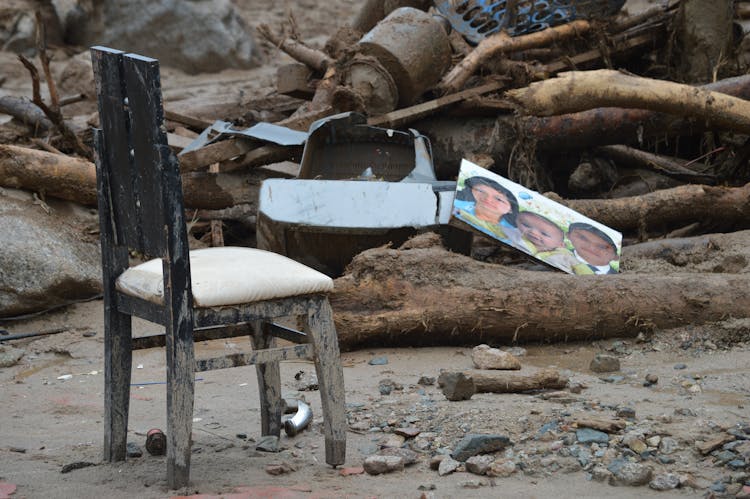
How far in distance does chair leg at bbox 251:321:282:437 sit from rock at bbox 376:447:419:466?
0.43m

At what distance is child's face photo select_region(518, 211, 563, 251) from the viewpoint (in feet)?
17.8

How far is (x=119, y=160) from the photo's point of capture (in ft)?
9.80

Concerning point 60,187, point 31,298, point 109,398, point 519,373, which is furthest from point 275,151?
point 109,398

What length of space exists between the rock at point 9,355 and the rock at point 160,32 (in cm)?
851

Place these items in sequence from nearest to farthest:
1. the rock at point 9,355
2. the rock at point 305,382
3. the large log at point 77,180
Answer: the rock at point 305,382, the rock at point 9,355, the large log at point 77,180

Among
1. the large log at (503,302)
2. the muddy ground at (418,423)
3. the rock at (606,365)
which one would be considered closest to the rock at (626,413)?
the muddy ground at (418,423)

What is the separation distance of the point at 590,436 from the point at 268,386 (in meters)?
1.15

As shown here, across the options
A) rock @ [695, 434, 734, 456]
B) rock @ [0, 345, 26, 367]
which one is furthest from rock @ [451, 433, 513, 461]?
rock @ [0, 345, 26, 367]

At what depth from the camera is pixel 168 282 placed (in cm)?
271

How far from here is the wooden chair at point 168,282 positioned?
8.94 ft

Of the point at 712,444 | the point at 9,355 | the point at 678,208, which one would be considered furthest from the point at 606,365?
the point at 9,355

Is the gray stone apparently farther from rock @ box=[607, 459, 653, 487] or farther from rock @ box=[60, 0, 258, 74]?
rock @ box=[60, 0, 258, 74]

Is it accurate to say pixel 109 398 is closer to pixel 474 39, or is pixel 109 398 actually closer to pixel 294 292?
pixel 294 292

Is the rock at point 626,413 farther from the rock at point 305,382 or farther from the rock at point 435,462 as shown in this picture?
the rock at point 305,382
